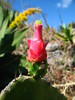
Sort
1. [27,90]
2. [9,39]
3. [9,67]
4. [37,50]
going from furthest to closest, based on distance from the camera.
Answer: [9,39] → [9,67] → [27,90] → [37,50]

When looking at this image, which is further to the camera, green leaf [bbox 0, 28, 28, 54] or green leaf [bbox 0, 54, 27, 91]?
green leaf [bbox 0, 28, 28, 54]

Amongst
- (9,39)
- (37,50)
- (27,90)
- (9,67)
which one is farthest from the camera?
(9,39)

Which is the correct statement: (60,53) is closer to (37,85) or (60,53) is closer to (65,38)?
(65,38)

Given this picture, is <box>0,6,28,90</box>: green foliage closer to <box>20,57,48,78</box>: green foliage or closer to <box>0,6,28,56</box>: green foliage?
<box>0,6,28,56</box>: green foliage

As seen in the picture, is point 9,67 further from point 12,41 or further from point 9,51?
point 12,41

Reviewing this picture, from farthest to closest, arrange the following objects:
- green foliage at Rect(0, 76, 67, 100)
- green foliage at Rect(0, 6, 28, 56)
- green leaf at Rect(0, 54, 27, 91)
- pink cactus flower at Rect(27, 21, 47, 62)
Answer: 1. green foliage at Rect(0, 6, 28, 56)
2. green leaf at Rect(0, 54, 27, 91)
3. green foliage at Rect(0, 76, 67, 100)
4. pink cactus flower at Rect(27, 21, 47, 62)

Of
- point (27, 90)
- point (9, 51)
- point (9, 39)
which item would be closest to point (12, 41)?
point (9, 39)

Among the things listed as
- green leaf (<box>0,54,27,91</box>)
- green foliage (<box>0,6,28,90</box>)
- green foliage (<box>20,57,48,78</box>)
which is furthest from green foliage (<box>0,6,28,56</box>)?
green foliage (<box>20,57,48,78</box>)

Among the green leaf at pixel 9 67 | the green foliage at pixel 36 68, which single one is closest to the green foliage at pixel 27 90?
the green foliage at pixel 36 68
